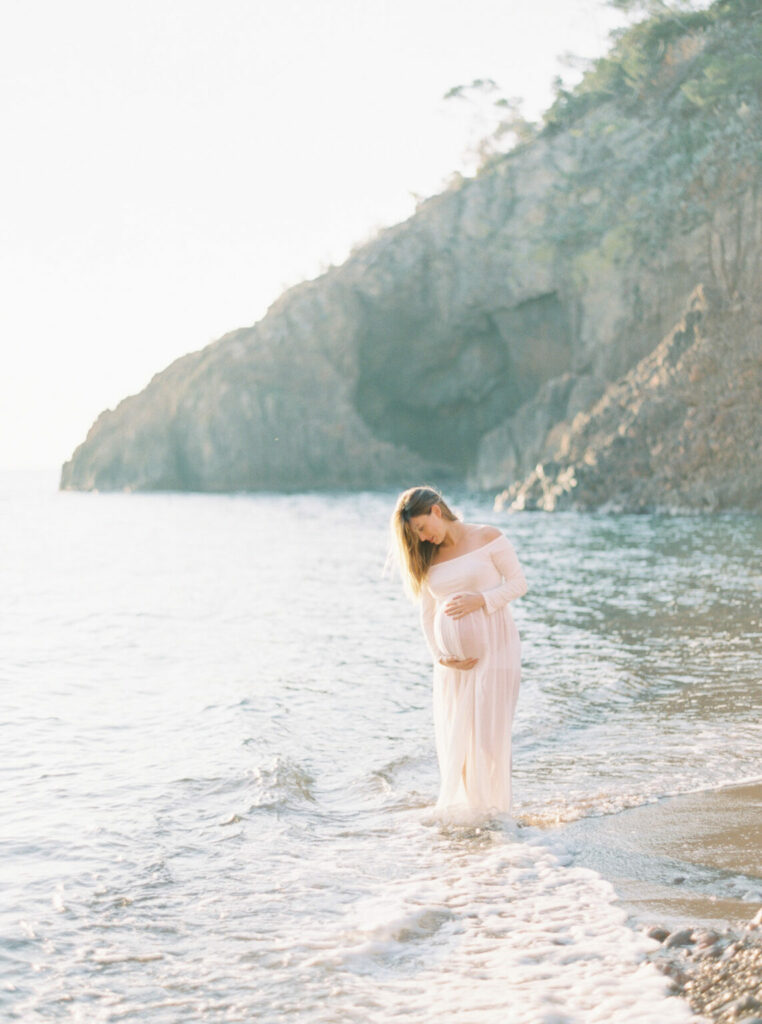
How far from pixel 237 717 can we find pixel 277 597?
917cm

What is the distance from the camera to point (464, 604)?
5422mm

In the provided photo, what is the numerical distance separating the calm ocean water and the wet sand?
0.08 metres

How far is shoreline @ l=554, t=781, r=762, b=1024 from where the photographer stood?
363 centimetres

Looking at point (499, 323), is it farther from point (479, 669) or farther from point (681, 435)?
point (479, 669)

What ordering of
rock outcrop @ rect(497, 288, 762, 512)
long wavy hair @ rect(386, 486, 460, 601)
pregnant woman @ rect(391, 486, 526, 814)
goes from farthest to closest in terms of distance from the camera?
rock outcrop @ rect(497, 288, 762, 512) → pregnant woman @ rect(391, 486, 526, 814) → long wavy hair @ rect(386, 486, 460, 601)

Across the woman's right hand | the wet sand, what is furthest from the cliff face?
the woman's right hand

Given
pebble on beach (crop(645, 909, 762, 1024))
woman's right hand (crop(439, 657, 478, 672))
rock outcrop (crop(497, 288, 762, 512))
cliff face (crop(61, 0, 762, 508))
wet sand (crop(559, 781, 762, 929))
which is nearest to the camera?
pebble on beach (crop(645, 909, 762, 1024))

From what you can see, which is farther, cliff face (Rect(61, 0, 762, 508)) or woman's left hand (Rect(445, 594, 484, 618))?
cliff face (Rect(61, 0, 762, 508))

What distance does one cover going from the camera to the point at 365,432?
72.1 m

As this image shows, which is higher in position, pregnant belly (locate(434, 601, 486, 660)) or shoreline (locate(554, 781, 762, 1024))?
pregnant belly (locate(434, 601, 486, 660))

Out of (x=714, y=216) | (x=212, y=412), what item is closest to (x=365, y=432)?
(x=212, y=412)

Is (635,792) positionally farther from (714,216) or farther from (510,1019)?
(714,216)

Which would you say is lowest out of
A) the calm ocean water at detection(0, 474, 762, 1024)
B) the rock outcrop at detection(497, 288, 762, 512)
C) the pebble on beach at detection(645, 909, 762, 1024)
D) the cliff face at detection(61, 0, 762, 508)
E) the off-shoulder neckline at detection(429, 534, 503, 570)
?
the calm ocean water at detection(0, 474, 762, 1024)

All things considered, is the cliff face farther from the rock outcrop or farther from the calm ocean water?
the calm ocean water
